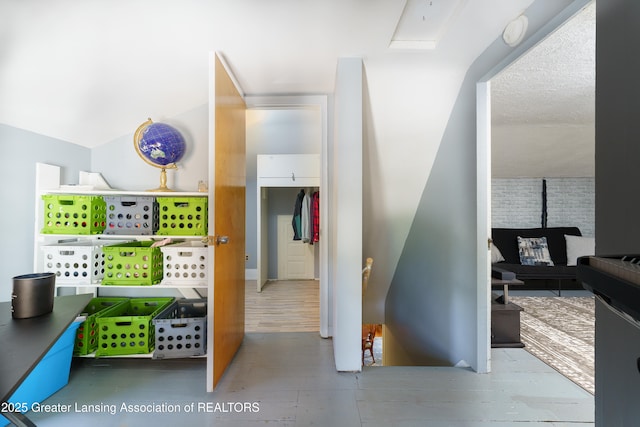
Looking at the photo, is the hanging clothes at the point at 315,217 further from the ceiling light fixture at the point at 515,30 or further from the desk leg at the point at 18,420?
the desk leg at the point at 18,420

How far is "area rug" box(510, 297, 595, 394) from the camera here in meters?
1.91

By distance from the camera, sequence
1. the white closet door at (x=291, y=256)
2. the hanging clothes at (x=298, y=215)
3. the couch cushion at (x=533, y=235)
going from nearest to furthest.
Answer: the couch cushion at (x=533, y=235)
the hanging clothes at (x=298, y=215)
the white closet door at (x=291, y=256)

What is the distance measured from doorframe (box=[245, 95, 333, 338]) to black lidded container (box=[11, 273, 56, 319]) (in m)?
1.79

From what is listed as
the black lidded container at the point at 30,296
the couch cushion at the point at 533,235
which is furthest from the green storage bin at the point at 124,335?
the couch cushion at the point at 533,235

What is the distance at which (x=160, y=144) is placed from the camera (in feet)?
6.63

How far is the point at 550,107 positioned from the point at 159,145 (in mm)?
3713

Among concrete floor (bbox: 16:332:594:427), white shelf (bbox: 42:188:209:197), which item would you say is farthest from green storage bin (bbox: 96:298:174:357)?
white shelf (bbox: 42:188:209:197)

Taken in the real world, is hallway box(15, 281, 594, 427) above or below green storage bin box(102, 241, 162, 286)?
below

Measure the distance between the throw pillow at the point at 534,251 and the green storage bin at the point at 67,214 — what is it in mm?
4987

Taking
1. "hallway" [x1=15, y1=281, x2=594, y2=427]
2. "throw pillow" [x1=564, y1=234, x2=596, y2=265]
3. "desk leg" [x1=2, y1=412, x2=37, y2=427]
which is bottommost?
"hallway" [x1=15, y1=281, x2=594, y2=427]

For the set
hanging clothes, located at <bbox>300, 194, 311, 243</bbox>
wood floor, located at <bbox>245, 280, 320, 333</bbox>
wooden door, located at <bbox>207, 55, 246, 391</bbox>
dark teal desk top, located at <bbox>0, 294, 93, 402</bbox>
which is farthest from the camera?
hanging clothes, located at <bbox>300, 194, 311, 243</bbox>

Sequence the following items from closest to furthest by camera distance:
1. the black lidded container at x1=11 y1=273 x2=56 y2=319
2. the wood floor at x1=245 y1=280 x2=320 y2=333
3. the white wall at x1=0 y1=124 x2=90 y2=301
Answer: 1. the black lidded container at x1=11 y1=273 x2=56 y2=319
2. the white wall at x1=0 y1=124 x2=90 y2=301
3. the wood floor at x1=245 y1=280 x2=320 y2=333

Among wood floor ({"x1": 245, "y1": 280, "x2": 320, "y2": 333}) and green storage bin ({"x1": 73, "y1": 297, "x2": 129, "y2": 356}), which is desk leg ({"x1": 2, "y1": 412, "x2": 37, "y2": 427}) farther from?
wood floor ({"x1": 245, "y1": 280, "x2": 320, "y2": 333})

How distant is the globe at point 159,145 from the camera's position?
79.2 inches
